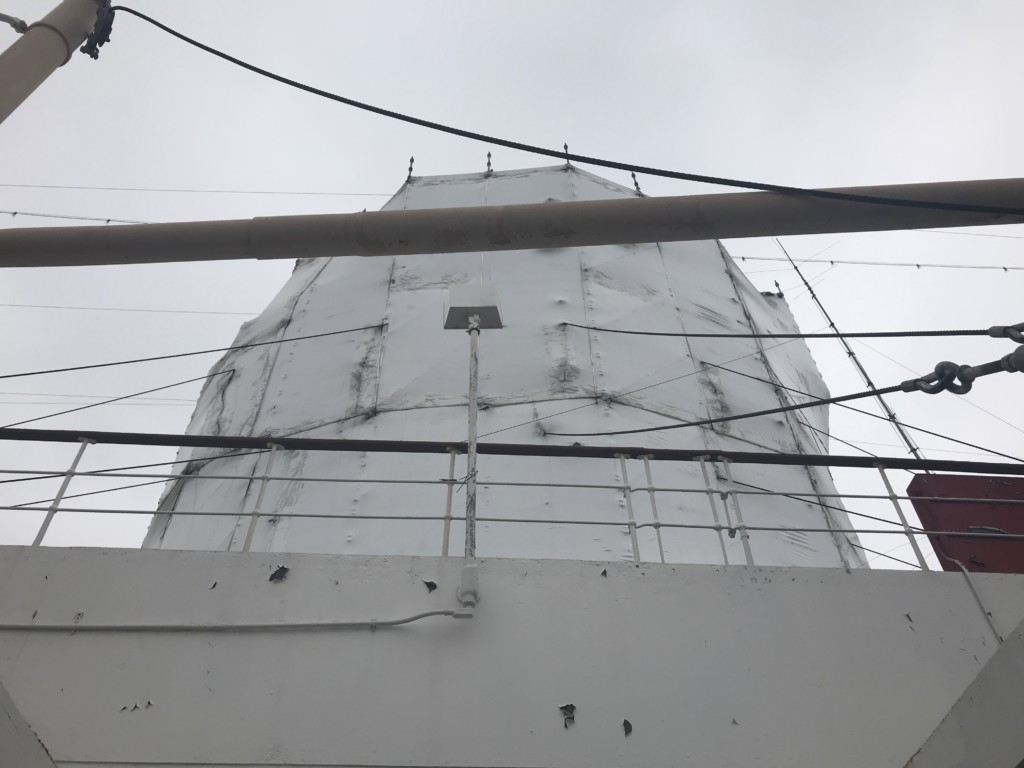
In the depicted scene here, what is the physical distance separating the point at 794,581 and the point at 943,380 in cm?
159

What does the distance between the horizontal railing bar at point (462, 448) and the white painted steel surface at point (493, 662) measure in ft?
2.49

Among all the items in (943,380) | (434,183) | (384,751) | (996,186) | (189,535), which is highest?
(434,183)

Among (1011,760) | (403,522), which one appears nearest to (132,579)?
(403,522)

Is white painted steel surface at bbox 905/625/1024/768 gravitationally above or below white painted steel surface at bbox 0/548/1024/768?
below

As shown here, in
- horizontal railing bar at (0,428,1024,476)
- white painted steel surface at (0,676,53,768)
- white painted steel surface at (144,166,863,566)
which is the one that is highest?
white painted steel surface at (144,166,863,566)

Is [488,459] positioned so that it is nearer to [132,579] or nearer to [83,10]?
[132,579]

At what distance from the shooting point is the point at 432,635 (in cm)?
391

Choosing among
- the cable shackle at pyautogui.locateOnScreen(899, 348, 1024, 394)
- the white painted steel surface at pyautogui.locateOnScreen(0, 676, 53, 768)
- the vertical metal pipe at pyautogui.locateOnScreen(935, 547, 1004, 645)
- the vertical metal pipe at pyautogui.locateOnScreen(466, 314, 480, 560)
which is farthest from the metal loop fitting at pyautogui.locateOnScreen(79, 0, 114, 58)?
the vertical metal pipe at pyautogui.locateOnScreen(935, 547, 1004, 645)

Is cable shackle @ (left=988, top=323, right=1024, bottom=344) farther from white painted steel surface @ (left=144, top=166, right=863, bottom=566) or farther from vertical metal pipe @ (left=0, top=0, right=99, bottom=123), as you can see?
vertical metal pipe @ (left=0, top=0, right=99, bottom=123)

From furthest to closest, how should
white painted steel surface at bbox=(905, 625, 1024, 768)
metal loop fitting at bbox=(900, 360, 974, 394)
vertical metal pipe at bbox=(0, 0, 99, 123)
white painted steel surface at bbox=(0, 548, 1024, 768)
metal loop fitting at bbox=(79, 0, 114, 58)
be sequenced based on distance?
metal loop fitting at bbox=(79, 0, 114, 58)
vertical metal pipe at bbox=(0, 0, 99, 123)
metal loop fitting at bbox=(900, 360, 974, 394)
white painted steel surface at bbox=(0, 548, 1024, 768)
white painted steel surface at bbox=(905, 625, 1024, 768)

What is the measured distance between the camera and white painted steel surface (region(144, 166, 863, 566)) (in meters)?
6.50

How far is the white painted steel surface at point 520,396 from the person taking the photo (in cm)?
650

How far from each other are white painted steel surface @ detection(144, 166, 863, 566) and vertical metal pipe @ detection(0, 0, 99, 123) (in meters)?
3.49

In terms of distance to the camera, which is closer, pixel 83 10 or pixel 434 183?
pixel 83 10
